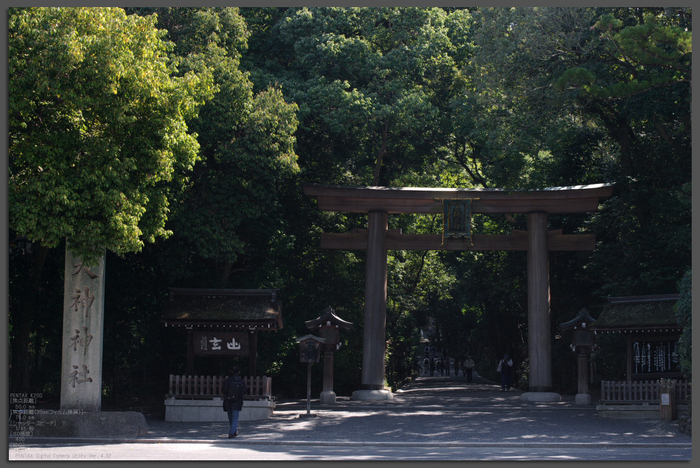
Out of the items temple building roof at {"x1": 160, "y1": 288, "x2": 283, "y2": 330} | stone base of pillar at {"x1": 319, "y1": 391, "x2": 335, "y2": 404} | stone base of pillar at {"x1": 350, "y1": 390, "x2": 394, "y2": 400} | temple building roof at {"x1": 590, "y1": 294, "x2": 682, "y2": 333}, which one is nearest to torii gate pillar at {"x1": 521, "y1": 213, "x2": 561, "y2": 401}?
temple building roof at {"x1": 590, "y1": 294, "x2": 682, "y2": 333}

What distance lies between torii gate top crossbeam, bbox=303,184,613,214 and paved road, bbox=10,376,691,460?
6454 millimetres

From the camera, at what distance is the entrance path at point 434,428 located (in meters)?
13.8

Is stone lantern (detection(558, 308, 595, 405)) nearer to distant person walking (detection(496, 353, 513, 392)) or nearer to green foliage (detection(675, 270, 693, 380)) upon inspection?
green foliage (detection(675, 270, 693, 380))

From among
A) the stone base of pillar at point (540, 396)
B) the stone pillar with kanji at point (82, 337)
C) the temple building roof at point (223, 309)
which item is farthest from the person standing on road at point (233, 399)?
the stone base of pillar at point (540, 396)

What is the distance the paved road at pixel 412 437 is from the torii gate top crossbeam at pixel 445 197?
6.45 meters

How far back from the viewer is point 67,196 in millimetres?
13898

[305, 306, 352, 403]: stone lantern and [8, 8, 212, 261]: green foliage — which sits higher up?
[8, 8, 212, 261]: green foliage

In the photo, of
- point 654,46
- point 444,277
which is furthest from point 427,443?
point 444,277

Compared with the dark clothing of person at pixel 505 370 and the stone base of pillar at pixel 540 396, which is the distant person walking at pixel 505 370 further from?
the stone base of pillar at pixel 540 396

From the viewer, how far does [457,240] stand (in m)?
23.0

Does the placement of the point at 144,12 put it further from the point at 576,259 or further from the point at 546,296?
the point at 576,259

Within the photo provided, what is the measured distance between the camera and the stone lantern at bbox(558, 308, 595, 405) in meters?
21.1

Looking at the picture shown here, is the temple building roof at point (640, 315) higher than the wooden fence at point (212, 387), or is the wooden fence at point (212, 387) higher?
the temple building roof at point (640, 315)

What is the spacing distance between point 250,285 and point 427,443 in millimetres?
11454
